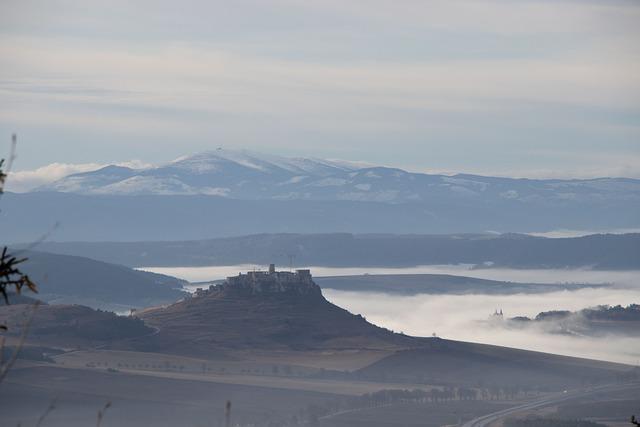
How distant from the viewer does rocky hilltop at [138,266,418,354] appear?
154 meters

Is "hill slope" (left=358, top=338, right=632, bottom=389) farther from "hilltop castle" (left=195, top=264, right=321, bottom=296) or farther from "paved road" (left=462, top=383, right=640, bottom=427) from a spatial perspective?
"hilltop castle" (left=195, top=264, right=321, bottom=296)

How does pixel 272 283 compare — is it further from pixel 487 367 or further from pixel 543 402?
pixel 543 402

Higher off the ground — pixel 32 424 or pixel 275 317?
pixel 275 317

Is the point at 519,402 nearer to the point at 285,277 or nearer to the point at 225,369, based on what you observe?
the point at 225,369

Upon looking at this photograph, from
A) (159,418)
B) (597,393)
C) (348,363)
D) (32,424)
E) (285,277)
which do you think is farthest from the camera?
(285,277)

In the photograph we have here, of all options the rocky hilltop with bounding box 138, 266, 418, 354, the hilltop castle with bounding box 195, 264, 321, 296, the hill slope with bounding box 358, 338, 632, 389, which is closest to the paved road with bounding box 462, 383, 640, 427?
the hill slope with bounding box 358, 338, 632, 389

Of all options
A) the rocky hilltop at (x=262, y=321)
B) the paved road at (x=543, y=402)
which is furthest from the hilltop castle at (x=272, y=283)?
the paved road at (x=543, y=402)

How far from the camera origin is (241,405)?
114062 mm

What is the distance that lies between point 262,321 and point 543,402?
39.5m

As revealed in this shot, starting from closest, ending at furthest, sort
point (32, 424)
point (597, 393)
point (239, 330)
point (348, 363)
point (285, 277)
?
point (32, 424) < point (597, 393) < point (348, 363) < point (239, 330) < point (285, 277)

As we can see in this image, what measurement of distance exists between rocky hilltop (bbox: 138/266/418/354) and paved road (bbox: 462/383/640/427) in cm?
2148

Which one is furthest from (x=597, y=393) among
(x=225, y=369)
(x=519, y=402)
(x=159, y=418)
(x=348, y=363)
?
(x=159, y=418)

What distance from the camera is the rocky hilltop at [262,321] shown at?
15362 centimetres

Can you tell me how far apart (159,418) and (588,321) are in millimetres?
101117
